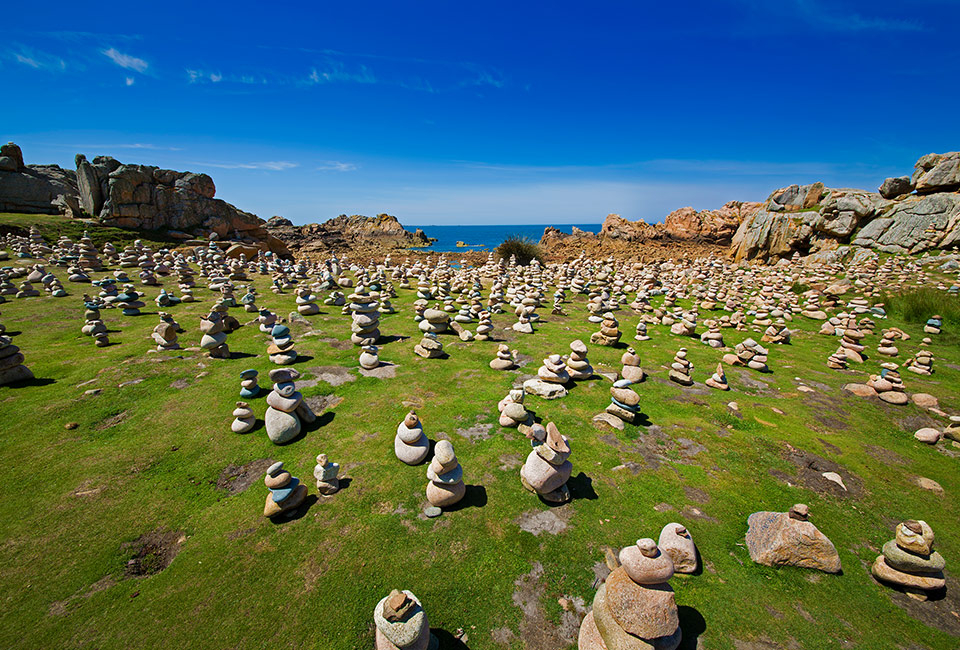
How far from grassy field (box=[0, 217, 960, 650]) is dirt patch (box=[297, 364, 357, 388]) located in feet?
0.29

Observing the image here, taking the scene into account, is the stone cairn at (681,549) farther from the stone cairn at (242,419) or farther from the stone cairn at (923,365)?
the stone cairn at (923,365)

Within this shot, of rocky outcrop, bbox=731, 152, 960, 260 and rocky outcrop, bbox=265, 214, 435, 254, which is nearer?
rocky outcrop, bbox=731, 152, 960, 260

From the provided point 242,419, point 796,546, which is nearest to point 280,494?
point 242,419

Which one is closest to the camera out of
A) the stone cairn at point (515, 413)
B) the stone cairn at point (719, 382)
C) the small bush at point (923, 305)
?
the stone cairn at point (515, 413)

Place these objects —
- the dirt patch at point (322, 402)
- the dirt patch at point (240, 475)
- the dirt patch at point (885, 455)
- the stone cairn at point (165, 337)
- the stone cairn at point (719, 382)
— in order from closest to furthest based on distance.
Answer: the dirt patch at point (240, 475), the dirt patch at point (885, 455), the dirt patch at point (322, 402), the stone cairn at point (719, 382), the stone cairn at point (165, 337)

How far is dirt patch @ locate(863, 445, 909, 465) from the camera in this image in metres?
6.43

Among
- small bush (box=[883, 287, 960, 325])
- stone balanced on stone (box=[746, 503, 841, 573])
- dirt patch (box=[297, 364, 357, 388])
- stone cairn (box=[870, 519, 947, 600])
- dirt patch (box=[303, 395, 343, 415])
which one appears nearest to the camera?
stone cairn (box=[870, 519, 947, 600])

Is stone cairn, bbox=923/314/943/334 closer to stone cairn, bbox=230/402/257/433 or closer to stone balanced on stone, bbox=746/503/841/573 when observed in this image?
stone balanced on stone, bbox=746/503/841/573

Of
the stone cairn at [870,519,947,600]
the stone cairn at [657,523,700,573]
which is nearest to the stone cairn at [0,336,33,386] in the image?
the stone cairn at [657,523,700,573]

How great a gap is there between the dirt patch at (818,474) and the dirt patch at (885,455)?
952mm

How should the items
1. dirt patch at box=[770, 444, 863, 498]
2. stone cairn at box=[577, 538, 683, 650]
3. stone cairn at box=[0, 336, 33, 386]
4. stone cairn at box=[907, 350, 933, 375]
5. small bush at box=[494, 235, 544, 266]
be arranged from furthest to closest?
small bush at box=[494, 235, 544, 266] → stone cairn at box=[907, 350, 933, 375] → stone cairn at box=[0, 336, 33, 386] → dirt patch at box=[770, 444, 863, 498] → stone cairn at box=[577, 538, 683, 650]

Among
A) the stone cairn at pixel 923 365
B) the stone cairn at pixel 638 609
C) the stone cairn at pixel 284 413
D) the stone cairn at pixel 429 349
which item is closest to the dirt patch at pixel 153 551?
the stone cairn at pixel 284 413

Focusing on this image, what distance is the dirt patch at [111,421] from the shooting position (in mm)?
6746

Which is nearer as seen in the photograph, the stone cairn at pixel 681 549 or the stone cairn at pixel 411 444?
the stone cairn at pixel 681 549
